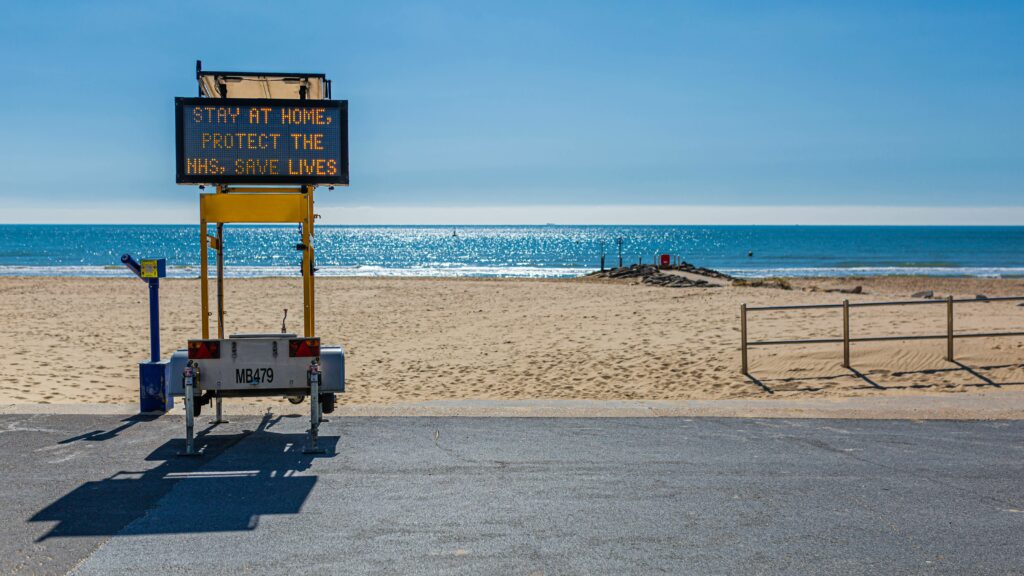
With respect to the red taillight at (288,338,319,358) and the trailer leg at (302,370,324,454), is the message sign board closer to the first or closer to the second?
the red taillight at (288,338,319,358)

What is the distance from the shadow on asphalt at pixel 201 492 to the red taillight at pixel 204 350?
777 millimetres

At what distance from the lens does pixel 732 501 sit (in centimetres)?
577

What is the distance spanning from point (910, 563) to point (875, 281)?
136ft

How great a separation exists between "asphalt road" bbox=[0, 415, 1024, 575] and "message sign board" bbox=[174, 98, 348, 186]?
2367 millimetres

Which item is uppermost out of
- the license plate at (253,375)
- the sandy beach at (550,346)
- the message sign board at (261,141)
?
the message sign board at (261,141)

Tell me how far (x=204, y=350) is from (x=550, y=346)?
31.9 feet

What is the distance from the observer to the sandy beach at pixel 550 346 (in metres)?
11.9

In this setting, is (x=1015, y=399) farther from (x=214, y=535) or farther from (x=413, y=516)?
(x=214, y=535)

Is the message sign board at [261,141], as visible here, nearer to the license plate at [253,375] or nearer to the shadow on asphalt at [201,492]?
the license plate at [253,375]

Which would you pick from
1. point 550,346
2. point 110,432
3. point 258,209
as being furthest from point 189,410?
point 550,346

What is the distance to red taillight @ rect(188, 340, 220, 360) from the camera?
7.24 metres

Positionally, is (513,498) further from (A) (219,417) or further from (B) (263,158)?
(B) (263,158)

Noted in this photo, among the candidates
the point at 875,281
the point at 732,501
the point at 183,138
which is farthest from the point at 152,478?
the point at 875,281

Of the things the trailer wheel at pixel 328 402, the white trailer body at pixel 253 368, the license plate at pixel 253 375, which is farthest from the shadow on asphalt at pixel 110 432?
the trailer wheel at pixel 328 402
